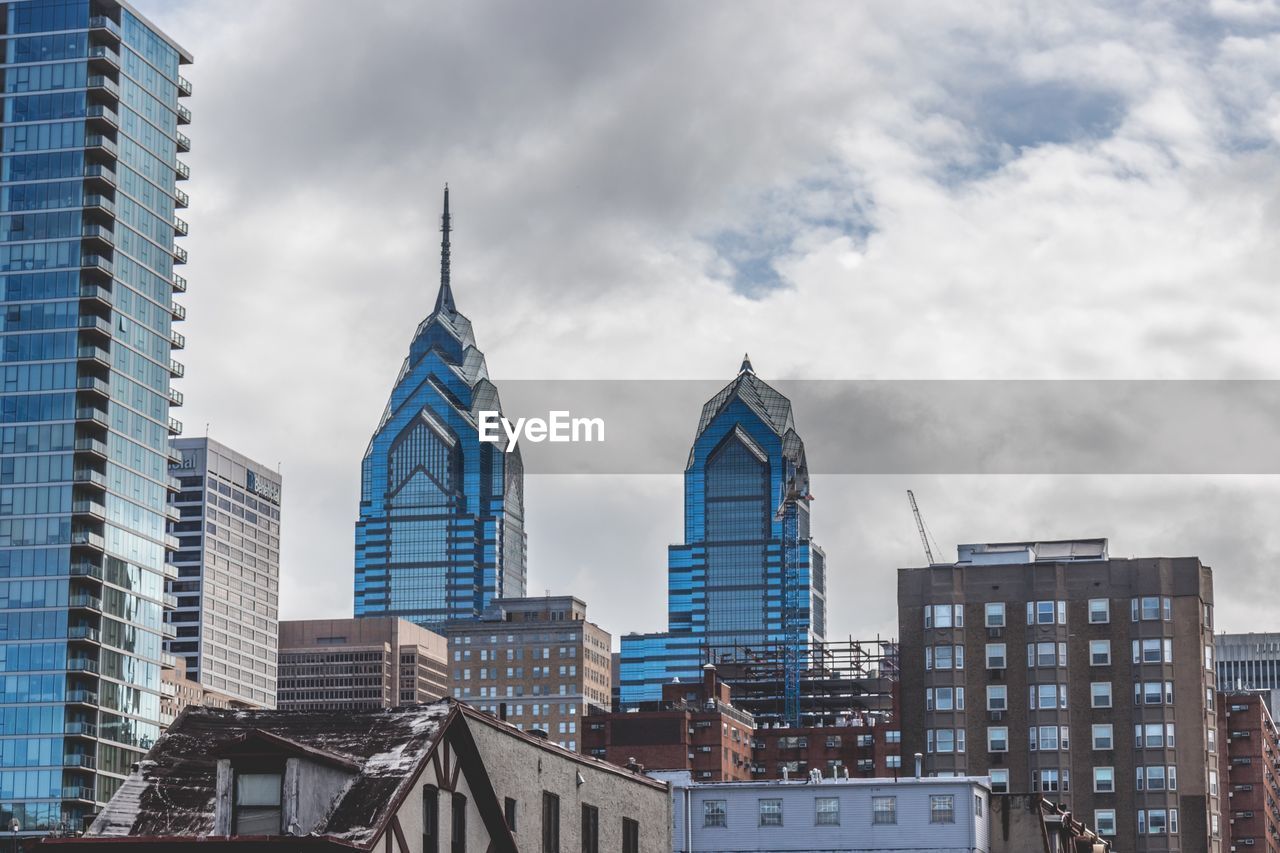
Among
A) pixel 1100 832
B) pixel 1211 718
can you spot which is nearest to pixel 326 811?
pixel 1100 832

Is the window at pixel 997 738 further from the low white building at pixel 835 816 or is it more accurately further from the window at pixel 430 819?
the window at pixel 430 819

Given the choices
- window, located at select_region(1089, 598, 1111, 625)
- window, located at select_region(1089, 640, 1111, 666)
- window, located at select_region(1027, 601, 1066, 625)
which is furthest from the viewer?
window, located at select_region(1027, 601, 1066, 625)

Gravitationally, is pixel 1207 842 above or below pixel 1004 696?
below

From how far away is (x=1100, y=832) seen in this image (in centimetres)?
18362

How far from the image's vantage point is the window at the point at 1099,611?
192 m

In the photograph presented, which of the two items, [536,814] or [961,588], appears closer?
[536,814]

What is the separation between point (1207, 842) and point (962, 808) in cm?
8664

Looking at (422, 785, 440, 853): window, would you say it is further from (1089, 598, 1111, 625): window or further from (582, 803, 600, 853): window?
(1089, 598, 1111, 625): window

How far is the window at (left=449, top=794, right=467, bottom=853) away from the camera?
53.6m

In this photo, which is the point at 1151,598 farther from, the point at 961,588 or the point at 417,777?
the point at 417,777

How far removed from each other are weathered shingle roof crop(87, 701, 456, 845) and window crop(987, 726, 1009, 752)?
142m

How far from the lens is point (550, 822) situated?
200 feet

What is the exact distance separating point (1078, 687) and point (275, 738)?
152047mm

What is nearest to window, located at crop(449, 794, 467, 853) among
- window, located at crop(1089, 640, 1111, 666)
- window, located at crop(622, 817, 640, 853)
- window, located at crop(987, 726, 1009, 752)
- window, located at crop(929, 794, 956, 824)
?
window, located at crop(622, 817, 640, 853)
